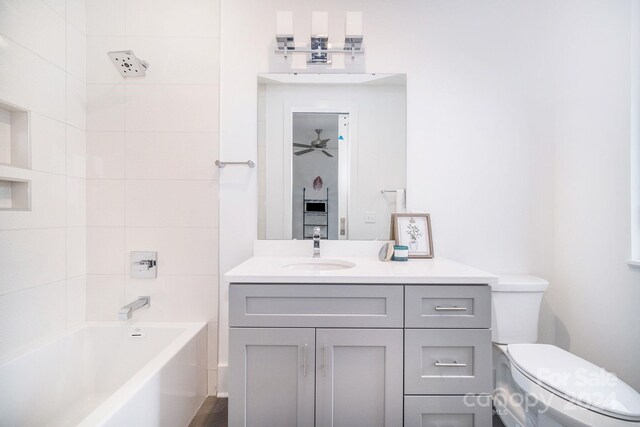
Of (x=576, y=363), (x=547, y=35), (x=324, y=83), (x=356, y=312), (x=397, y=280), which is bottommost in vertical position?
(x=576, y=363)

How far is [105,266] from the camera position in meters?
1.65

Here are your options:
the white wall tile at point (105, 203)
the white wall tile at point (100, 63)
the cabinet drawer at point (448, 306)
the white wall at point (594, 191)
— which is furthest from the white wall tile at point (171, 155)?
the white wall at point (594, 191)

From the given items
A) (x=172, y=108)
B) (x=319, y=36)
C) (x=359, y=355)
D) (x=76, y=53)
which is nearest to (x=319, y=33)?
(x=319, y=36)

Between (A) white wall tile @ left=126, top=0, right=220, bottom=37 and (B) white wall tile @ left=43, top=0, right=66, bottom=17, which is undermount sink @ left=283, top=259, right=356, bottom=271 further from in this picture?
(B) white wall tile @ left=43, top=0, right=66, bottom=17

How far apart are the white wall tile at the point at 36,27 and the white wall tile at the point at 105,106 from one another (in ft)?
0.59

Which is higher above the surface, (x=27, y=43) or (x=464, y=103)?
(x=27, y=43)

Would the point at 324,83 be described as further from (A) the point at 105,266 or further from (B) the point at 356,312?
(A) the point at 105,266

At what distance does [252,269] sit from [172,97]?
115 cm

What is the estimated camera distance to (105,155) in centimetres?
165

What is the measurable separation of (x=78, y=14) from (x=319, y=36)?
1.37 m

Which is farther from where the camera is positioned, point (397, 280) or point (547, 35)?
point (547, 35)

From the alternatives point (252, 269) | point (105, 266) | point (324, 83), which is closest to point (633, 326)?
point (252, 269)

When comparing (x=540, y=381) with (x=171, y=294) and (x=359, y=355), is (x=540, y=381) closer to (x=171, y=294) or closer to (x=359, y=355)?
(x=359, y=355)

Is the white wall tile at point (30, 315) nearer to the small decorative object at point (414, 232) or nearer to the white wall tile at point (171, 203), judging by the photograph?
the white wall tile at point (171, 203)
